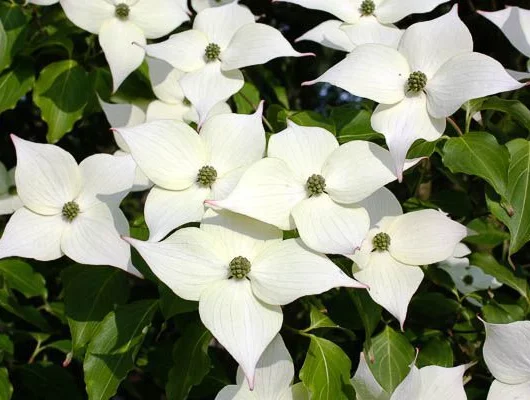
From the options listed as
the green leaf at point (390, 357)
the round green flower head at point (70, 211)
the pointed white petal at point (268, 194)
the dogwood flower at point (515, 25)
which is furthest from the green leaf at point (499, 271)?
the round green flower head at point (70, 211)

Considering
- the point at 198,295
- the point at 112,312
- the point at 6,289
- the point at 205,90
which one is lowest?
the point at 6,289

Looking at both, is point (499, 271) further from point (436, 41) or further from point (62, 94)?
point (62, 94)

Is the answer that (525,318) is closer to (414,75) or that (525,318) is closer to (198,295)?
(414,75)

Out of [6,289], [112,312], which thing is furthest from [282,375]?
[6,289]

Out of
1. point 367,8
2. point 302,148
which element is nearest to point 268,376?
point 302,148

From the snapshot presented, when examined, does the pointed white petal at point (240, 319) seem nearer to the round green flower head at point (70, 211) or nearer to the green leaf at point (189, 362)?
the green leaf at point (189, 362)
